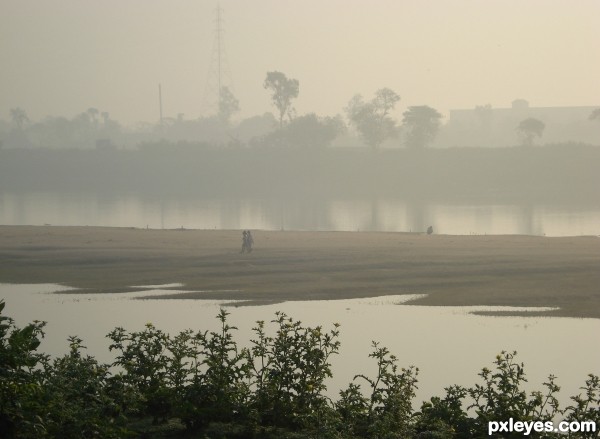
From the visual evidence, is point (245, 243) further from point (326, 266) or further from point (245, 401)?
point (245, 401)

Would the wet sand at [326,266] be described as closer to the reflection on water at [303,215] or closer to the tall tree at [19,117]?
the reflection on water at [303,215]

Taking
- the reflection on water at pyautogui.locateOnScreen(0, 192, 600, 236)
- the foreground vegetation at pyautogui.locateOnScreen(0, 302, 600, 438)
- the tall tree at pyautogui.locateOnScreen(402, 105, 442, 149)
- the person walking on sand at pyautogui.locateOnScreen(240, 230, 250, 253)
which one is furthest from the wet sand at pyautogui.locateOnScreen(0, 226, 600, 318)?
the tall tree at pyautogui.locateOnScreen(402, 105, 442, 149)

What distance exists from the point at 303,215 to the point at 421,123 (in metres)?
57.7

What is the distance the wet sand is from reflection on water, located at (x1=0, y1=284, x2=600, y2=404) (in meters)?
1.48

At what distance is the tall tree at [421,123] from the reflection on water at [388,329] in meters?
101

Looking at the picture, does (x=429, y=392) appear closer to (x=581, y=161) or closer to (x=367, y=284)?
(x=367, y=284)

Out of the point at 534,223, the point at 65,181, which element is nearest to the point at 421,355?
the point at 534,223

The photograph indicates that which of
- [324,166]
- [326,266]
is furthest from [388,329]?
[324,166]

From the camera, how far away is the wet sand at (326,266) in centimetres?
3073

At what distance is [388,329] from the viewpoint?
24.9m

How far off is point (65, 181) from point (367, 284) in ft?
336

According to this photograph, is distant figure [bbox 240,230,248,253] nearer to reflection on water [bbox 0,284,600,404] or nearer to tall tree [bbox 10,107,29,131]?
reflection on water [bbox 0,284,600,404]

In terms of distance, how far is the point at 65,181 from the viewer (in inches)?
5089

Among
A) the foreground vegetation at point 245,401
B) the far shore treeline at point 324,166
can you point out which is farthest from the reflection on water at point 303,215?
the foreground vegetation at point 245,401
